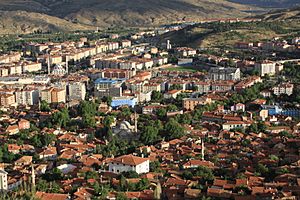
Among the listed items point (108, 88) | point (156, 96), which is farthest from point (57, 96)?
point (156, 96)

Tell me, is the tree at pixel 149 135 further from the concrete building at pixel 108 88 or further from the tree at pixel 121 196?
the concrete building at pixel 108 88

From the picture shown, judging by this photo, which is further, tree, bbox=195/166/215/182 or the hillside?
the hillside

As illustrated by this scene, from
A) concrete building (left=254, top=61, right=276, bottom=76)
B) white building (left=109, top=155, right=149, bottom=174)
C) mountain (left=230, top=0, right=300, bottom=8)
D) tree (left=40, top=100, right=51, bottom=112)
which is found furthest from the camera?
mountain (left=230, top=0, right=300, bottom=8)

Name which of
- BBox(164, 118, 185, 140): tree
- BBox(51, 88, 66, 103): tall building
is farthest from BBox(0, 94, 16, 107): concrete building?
BBox(164, 118, 185, 140): tree

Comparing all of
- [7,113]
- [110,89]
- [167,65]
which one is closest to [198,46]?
[167,65]

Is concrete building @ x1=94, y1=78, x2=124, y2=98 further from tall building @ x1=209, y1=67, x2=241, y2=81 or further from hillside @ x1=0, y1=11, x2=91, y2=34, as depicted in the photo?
hillside @ x1=0, y1=11, x2=91, y2=34

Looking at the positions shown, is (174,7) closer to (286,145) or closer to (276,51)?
(276,51)

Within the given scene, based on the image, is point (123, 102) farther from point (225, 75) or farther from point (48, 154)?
point (48, 154)
